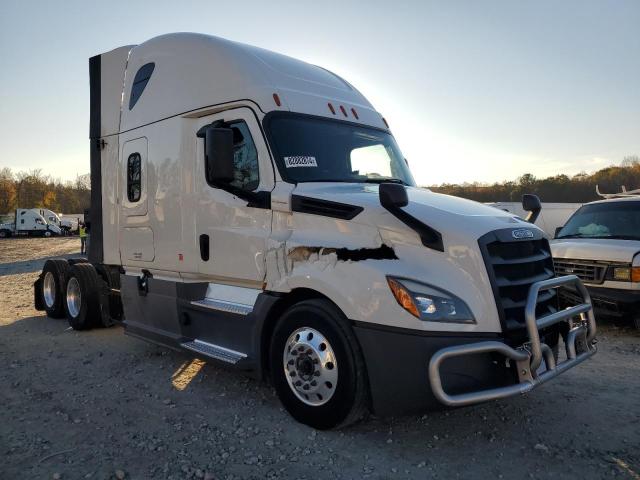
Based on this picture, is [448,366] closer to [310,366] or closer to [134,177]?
[310,366]

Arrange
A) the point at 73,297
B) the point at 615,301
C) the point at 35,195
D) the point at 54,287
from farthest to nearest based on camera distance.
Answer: the point at 35,195, the point at 54,287, the point at 73,297, the point at 615,301

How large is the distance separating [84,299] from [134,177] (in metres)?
2.45

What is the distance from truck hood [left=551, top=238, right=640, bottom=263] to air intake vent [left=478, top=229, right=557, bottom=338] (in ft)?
11.9

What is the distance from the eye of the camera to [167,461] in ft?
11.7

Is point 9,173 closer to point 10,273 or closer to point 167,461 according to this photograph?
point 10,273

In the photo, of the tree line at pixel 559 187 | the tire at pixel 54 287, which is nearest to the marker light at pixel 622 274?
the tire at pixel 54 287

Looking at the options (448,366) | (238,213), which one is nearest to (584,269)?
(448,366)

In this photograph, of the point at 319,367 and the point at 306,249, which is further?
the point at 306,249

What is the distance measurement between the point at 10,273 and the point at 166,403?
49.6 feet

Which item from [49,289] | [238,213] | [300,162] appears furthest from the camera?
[49,289]

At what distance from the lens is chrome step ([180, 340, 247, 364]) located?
4555 millimetres

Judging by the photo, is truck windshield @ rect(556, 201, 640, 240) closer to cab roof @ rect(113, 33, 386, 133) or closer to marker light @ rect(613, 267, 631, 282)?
marker light @ rect(613, 267, 631, 282)

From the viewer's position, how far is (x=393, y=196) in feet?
11.9

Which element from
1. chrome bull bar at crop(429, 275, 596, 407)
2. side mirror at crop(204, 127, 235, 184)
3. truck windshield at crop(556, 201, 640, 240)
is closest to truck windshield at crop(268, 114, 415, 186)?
side mirror at crop(204, 127, 235, 184)
